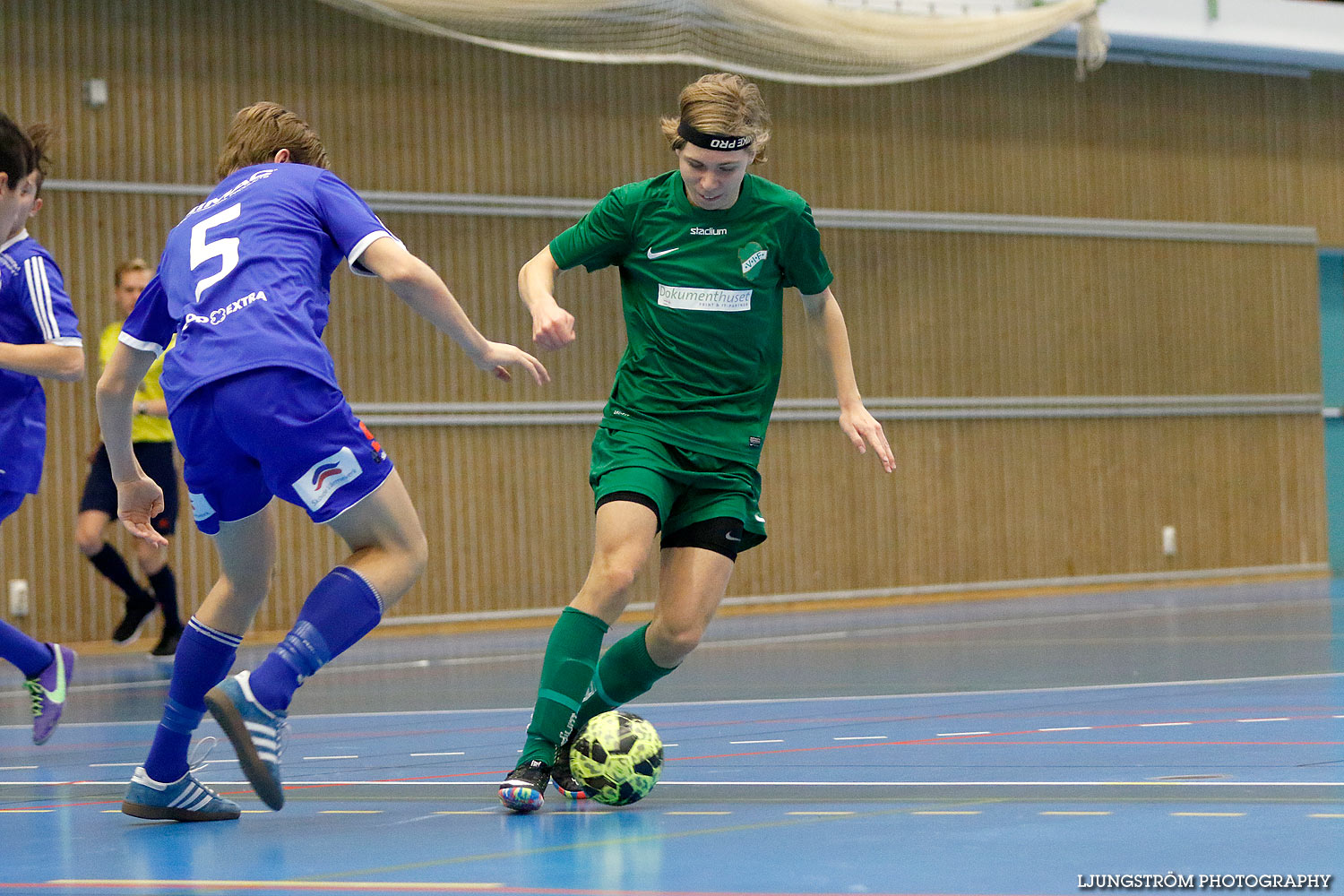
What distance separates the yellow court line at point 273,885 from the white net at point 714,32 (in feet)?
27.4

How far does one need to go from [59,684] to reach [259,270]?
210 centimetres

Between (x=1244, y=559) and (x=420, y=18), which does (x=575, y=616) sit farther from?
(x=1244, y=559)

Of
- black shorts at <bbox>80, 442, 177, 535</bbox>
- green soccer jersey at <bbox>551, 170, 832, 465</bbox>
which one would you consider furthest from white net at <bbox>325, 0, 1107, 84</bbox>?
green soccer jersey at <bbox>551, 170, 832, 465</bbox>

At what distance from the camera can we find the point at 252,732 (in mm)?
3254

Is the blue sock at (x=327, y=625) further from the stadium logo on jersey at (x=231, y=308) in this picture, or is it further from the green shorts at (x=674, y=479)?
the green shorts at (x=674, y=479)

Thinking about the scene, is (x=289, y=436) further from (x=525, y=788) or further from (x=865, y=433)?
(x=865, y=433)

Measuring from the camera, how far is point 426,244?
42.5 ft

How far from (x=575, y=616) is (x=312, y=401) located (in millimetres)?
847

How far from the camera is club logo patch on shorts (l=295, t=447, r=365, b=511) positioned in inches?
133

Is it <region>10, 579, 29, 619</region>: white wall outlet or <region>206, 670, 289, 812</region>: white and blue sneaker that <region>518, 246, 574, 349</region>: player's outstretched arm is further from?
<region>10, 579, 29, 619</region>: white wall outlet

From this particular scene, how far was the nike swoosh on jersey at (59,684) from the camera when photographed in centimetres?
505

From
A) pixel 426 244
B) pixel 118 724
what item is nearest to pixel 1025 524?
pixel 426 244

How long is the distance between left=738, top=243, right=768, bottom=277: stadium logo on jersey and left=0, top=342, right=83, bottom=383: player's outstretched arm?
5.95 feet

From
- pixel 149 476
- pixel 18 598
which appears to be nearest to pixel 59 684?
pixel 149 476
